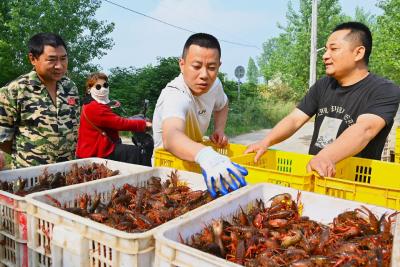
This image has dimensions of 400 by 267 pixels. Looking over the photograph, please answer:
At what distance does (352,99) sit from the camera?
131 inches

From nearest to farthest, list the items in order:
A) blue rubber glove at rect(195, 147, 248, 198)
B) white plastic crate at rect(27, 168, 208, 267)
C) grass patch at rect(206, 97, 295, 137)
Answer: white plastic crate at rect(27, 168, 208, 267), blue rubber glove at rect(195, 147, 248, 198), grass patch at rect(206, 97, 295, 137)

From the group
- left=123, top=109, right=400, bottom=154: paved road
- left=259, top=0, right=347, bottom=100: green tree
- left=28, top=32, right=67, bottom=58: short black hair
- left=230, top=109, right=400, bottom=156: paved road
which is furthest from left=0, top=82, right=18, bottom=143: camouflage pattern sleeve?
left=259, top=0, right=347, bottom=100: green tree

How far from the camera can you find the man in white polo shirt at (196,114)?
220 centimetres

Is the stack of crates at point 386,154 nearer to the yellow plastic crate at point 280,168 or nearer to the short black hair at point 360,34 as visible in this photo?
the short black hair at point 360,34

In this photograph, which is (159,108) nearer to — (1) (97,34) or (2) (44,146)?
(2) (44,146)

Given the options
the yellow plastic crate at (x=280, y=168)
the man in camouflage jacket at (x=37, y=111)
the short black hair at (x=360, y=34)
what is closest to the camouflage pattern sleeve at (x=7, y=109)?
the man in camouflage jacket at (x=37, y=111)

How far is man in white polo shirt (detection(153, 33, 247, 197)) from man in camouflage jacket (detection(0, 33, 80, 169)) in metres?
1.13

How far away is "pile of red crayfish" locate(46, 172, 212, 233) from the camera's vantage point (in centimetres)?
222

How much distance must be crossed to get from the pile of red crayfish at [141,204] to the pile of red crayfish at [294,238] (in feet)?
1.32

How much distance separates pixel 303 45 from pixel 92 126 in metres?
25.9

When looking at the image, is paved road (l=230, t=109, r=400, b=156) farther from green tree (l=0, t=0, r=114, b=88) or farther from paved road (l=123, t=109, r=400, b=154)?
green tree (l=0, t=0, r=114, b=88)

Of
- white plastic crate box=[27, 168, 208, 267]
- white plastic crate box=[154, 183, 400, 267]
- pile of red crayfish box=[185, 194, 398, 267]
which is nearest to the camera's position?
white plastic crate box=[154, 183, 400, 267]

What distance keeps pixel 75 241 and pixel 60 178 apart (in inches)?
52.2

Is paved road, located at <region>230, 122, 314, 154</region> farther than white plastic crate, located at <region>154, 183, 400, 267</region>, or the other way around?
paved road, located at <region>230, 122, 314, 154</region>
